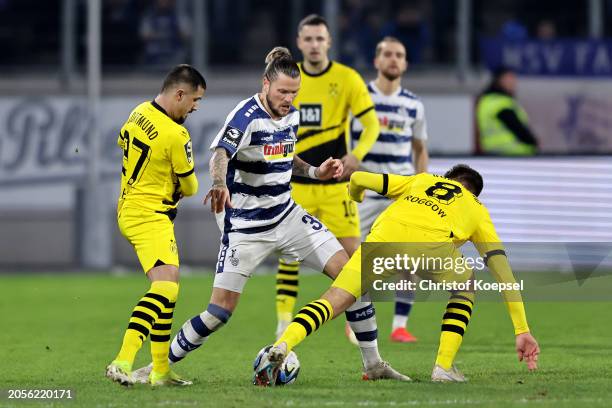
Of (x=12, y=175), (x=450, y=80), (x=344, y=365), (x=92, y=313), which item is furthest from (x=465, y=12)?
(x=344, y=365)

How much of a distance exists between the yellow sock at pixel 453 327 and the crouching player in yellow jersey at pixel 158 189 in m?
1.51

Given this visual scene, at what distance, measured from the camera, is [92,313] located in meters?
13.4

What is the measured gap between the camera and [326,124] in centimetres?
1061

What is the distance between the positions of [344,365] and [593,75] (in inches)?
424

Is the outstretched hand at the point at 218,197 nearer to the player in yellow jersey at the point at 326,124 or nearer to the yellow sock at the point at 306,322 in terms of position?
the yellow sock at the point at 306,322

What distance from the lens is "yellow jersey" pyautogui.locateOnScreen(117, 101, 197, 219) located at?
8234 mm

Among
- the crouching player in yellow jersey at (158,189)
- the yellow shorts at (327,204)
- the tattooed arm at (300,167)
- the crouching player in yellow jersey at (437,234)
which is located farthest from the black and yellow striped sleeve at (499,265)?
the yellow shorts at (327,204)

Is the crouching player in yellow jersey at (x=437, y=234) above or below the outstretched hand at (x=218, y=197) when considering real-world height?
below

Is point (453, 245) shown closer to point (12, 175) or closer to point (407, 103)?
point (407, 103)

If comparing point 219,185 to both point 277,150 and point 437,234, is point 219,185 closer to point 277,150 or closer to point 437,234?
point 277,150

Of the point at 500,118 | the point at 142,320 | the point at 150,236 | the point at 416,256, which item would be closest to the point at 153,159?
the point at 150,236

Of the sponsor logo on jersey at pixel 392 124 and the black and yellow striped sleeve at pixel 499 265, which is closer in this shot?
the black and yellow striped sleeve at pixel 499 265

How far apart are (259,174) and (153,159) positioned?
663 mm

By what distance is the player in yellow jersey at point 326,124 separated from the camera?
10555mm
